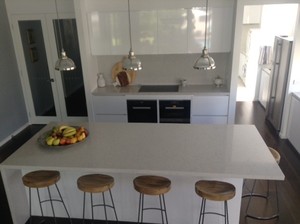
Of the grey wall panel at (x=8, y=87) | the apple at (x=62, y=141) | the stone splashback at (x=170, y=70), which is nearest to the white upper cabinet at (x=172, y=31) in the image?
the stone splashback at (x=170, y=70)

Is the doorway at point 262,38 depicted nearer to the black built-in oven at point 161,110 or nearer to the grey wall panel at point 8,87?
the black built-in oven at point 161,110

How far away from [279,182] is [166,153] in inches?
78.5

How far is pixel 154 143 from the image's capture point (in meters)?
2.97

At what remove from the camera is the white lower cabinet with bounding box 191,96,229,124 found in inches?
182

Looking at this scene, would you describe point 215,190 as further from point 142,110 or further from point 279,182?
point 142,110

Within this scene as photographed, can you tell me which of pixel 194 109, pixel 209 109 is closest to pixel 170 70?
pixel 194 109

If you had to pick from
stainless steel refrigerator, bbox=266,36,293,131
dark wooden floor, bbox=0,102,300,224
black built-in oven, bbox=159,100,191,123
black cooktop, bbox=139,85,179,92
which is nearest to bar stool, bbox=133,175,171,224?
dark wooden floor, bbox=0,102,300,224

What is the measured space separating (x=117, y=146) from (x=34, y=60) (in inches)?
140

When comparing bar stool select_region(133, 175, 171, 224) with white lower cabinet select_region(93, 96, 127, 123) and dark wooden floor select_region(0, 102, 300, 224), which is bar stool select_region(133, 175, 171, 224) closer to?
dark wooden floor select_region(0, 102, 300, 224)

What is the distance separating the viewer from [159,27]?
15.0 feet

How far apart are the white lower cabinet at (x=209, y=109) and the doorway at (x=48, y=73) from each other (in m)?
2.34

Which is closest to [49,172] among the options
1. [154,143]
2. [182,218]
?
[154,143]

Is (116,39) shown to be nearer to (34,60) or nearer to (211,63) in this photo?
(34,60)

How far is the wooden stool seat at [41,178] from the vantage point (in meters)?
2.70
